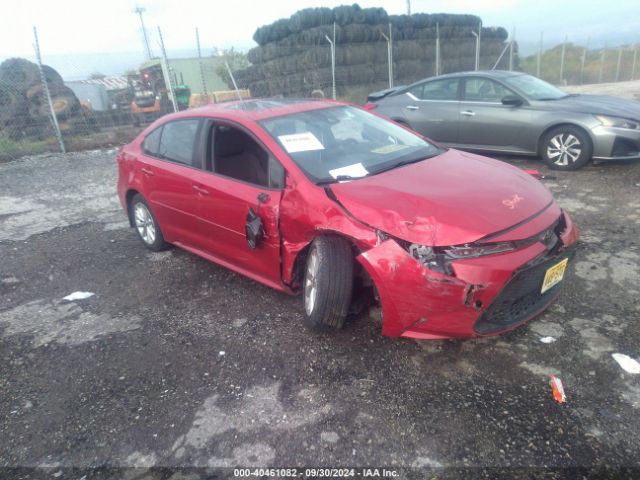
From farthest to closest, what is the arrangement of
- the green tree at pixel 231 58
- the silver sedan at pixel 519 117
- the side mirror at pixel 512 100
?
the green tree at pixel 231 58 → the side mirror at pixel 512 100 → the silver sedan at pixel 519 117

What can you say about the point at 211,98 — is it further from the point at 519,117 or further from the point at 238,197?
the point at 238,197

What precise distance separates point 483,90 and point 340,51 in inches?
324

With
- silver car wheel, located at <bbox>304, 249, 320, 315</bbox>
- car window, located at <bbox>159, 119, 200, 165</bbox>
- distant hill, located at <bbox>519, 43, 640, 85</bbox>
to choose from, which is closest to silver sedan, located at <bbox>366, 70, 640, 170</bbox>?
car window, located at <bbox>159, 119, 200, 165</bbox>

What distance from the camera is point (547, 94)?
683cm

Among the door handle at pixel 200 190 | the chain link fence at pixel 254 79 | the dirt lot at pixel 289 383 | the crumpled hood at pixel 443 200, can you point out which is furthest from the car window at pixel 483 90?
the chain link fence at pixel 254 79

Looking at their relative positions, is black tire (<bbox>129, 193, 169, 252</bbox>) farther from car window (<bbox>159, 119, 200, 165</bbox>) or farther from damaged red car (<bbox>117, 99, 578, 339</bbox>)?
car window (<bbox>159, 119, 200, 165</bbox>)

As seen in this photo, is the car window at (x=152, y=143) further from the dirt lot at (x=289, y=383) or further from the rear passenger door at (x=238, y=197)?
the dirt lot at (x=289, y=383)

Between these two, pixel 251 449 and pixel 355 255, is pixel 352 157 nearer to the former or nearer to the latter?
pixel 355 255

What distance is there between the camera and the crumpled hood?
8.31 feet

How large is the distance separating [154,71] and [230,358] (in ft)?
58.2

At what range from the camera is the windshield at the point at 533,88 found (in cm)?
670

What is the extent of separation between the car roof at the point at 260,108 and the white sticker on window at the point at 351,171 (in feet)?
2.64

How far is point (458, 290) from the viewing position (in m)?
2.42

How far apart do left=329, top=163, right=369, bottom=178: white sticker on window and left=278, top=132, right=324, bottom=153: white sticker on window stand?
0.29 meters
